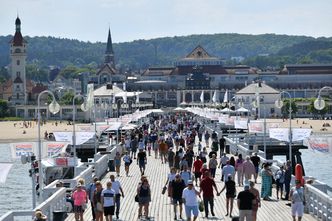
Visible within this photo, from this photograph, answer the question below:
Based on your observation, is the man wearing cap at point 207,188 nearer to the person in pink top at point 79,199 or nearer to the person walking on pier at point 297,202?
the person walking on pier at point 297,202

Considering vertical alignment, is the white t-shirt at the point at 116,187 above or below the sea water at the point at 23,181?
above

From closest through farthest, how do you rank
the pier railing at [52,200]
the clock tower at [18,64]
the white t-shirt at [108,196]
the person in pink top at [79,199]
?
the pier railing at [52,200]
the white t-shirt at [108,196]
the person in pink top at [79,199]
the clock tower at [18,64]

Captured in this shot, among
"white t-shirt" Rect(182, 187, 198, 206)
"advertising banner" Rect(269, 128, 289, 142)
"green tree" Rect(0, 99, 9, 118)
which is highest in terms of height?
"advertising banner" Rect(269, 128, 289, 142)

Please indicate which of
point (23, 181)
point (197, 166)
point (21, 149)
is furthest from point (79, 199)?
point (23, 181)

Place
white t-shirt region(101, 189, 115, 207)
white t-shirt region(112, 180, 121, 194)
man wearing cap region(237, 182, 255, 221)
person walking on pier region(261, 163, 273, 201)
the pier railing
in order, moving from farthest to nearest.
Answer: person walking on pier region(261, 163, 273, 201)
white t-shirt region(112, 180, 121, 194)
white t-shirt region(101, 189, 115, 207)
man wearing cap region(237, 182, 255, 221)
the pier railing

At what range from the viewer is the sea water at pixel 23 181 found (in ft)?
106

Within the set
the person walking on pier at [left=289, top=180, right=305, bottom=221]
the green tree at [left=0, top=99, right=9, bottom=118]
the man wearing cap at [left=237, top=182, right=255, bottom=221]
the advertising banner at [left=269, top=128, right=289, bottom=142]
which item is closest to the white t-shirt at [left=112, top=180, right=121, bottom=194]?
the man wearing cap at [left=237, top=182, right=255, bottom=221]

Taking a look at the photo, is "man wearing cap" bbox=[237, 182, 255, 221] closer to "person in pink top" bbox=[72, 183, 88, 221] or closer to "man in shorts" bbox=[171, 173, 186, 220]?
"man in shorts" bbox=[171, 173, 186, 220]

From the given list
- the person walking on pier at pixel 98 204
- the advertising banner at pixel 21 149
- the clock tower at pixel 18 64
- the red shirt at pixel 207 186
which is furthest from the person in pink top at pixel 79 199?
the clock tower at pixel 18 64

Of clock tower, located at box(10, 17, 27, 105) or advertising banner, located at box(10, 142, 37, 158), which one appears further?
clock tower, located at box(10, 17, 27, 105)

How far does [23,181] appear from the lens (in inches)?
1661

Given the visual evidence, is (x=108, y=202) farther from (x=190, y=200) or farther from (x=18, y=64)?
(x=18, y=64)

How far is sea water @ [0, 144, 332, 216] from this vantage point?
32406 millimetres

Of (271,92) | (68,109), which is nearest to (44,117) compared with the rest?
(68,109)
